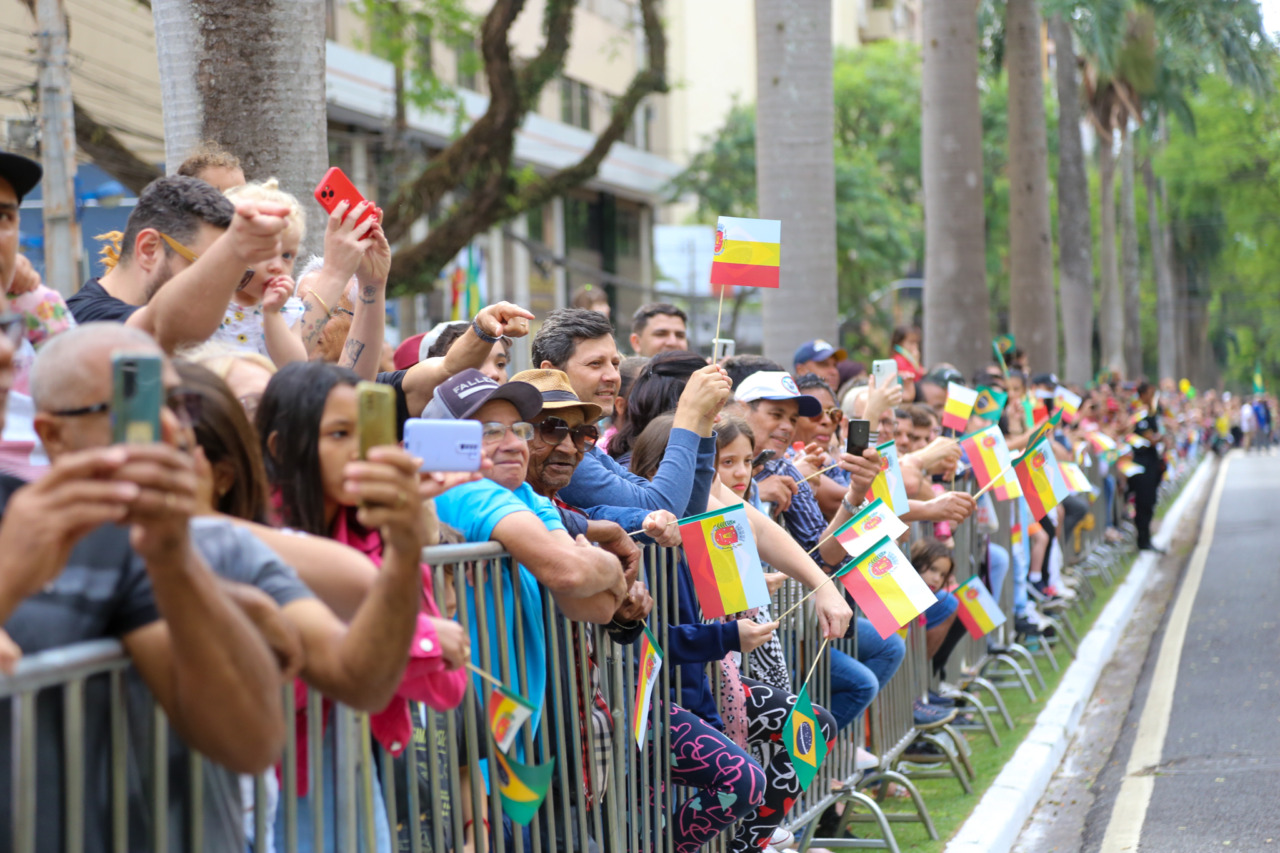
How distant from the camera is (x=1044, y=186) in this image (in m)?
20.1

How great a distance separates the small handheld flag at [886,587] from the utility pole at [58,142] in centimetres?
936

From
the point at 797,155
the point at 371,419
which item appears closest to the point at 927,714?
the point at 797,155

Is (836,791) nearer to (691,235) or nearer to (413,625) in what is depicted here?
(413,625)

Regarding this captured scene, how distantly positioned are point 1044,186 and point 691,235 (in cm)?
1999

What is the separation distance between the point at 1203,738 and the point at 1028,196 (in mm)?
12526

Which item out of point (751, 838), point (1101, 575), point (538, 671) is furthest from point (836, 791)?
point (1101, 575)

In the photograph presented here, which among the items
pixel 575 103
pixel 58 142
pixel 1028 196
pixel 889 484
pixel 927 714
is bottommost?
pixel 927 714

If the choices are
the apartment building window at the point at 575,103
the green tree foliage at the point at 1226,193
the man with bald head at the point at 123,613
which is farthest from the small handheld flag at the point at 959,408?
the green tree foliage at the point at 1226,193

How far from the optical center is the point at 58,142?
42.3 ft

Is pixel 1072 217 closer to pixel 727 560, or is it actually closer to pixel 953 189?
pixel 953 189

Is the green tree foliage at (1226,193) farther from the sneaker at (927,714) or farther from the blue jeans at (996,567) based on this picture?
the sneaker at (927,714)

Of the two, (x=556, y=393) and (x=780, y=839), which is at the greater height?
(x=556, y=393)

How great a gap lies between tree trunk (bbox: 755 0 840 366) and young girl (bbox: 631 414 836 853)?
194 inches

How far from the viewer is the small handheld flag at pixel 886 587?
5496 millimetres
